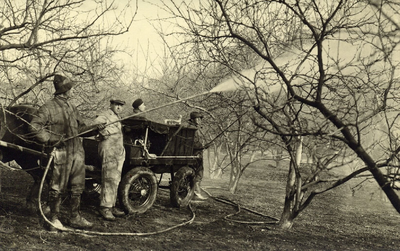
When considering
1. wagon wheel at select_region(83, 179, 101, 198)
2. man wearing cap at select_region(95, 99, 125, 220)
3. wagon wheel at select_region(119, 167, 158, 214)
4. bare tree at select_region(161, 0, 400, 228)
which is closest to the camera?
bare tree at select_region(161, 0, 400, 228)

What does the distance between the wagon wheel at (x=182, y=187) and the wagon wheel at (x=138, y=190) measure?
73cm

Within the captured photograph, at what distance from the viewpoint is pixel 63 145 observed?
550 cm

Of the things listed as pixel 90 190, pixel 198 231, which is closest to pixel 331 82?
pixel 198 231

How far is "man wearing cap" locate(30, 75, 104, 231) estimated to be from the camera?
17.6ft

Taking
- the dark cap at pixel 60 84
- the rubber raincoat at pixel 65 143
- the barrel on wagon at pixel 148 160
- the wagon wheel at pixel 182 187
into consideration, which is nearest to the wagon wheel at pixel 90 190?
the barrel on wagon at pixel 148 160

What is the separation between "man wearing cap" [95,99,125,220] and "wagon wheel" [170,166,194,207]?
159 cm

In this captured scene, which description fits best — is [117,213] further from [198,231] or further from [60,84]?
[60,84]

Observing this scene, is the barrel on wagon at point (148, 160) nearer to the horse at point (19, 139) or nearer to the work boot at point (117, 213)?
the work boot at point (117, 213)

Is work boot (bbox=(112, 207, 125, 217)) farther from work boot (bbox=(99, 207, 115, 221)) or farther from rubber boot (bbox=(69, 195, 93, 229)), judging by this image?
rubber boot (bbox=(69, 195, 93, 229))

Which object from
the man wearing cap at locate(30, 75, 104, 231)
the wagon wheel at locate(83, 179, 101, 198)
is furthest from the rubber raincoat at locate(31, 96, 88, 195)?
the wagon wheel at locate(83, 179, 101, 198)

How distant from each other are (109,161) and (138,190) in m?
0.93

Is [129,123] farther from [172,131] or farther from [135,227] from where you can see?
[135,227]

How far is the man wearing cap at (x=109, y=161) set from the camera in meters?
6.43

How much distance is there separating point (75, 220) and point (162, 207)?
249 cm
